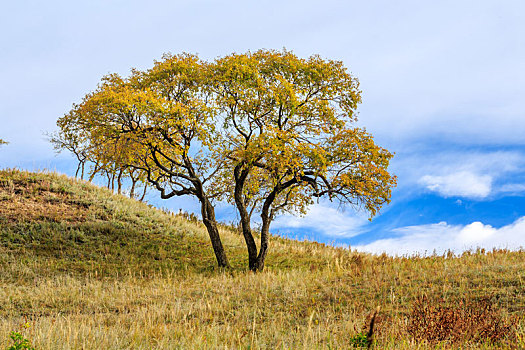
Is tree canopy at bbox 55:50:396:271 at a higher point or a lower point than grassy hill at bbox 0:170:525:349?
higher

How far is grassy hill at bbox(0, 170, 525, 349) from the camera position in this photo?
26.5 ft

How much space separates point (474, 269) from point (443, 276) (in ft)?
4.16

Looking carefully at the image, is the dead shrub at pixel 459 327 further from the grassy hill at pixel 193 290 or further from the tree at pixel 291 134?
the tree at pixel 291 134

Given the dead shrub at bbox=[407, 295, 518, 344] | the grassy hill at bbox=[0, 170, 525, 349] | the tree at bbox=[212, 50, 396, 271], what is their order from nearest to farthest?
the dead shrub at bbox=[407, 295, 518, 344]
the grassy hill at bbox=[0, 170, 525, 349]
the tree at bbox=[212, 50, 396, 271]

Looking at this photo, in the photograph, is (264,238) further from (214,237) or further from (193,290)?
(193,290)

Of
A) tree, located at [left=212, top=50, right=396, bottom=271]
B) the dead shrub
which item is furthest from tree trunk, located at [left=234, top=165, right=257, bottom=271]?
the dead shrub

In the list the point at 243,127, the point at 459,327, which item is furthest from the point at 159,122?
the point at 459,327

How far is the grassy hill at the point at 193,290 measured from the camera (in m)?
8.08

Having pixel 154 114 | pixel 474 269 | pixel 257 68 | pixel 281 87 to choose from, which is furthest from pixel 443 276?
pixel 154 114

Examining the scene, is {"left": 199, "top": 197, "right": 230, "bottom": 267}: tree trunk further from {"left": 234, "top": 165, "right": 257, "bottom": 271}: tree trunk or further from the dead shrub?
the dead shrub

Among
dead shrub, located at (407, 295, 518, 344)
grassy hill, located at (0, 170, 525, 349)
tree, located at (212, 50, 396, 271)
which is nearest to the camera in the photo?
dead shrub, located at (407, 295, 518, 344)

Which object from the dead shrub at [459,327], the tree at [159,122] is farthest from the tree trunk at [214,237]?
the dead shrub at [459,327]

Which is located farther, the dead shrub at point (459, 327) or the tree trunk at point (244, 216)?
the tree trunk at point (244, 216)

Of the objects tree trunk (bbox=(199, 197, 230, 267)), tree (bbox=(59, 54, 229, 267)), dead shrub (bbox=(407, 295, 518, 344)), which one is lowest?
dead shrub (bbox=(407, 295, 518, 344))
